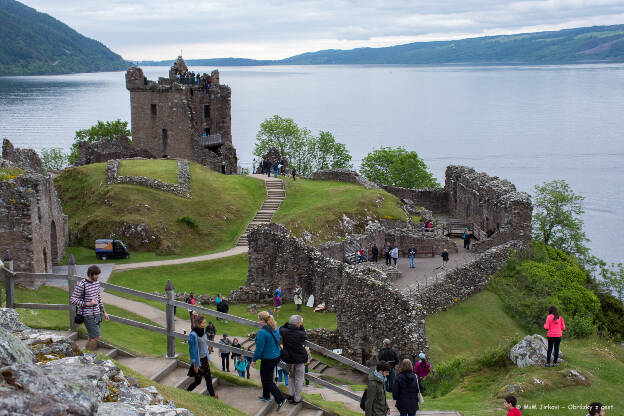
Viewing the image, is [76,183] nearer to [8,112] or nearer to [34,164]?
[34,164]

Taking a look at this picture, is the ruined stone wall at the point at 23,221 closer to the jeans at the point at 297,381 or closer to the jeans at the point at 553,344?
the jeans at the point at 297,381

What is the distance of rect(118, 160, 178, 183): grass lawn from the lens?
2047 inches

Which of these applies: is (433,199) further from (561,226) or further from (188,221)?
(188,221)

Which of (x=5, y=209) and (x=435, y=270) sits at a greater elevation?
(x=5, y=209)

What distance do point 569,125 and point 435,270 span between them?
535 feet

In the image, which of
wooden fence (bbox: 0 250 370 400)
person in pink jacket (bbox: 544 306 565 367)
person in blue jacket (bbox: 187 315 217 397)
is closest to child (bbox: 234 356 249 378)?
wooden fence (bbox: 0 250 370 400)

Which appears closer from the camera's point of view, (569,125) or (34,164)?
(34,164)

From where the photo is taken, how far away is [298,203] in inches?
2074

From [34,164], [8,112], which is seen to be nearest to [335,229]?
[34,164]

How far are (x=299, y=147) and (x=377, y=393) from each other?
293 feet

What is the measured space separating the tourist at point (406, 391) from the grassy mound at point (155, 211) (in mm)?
31595

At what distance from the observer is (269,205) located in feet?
173

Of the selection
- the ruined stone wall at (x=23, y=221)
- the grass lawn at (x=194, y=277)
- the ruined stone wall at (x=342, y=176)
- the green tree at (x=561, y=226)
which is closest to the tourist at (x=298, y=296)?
the grass lawn at (x=194, y=277)

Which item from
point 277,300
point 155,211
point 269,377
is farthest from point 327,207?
point 269,377
